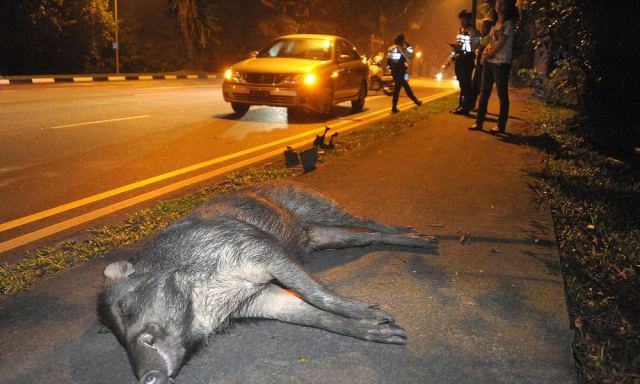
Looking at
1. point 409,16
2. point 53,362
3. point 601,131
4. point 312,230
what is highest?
point 409,16

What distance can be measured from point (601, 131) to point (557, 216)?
14.3ft

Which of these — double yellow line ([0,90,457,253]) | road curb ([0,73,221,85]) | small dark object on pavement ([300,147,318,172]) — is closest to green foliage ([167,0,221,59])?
road curb ([0,73,221,85])

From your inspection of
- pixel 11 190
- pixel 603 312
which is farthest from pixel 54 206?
pixel 603 312

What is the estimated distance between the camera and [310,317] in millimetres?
3154

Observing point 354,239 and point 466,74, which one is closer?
point 354,239

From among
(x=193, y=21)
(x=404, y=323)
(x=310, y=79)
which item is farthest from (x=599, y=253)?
(x=193, y=21)

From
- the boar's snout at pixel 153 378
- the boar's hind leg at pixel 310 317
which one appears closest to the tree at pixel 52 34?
the boar's hind leg at pixel 310 317

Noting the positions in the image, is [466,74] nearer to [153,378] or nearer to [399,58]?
[399,58]

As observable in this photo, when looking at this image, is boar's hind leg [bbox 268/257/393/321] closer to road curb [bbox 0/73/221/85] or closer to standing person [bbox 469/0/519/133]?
standing person [bbox 469/0/519/133]

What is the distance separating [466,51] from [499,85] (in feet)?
9.14

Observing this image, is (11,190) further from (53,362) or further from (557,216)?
(557,216)

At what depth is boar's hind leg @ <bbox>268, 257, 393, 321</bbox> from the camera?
118 inches

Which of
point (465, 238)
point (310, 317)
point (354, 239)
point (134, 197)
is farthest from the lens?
point (134, 197)

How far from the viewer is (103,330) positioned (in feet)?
10.1
